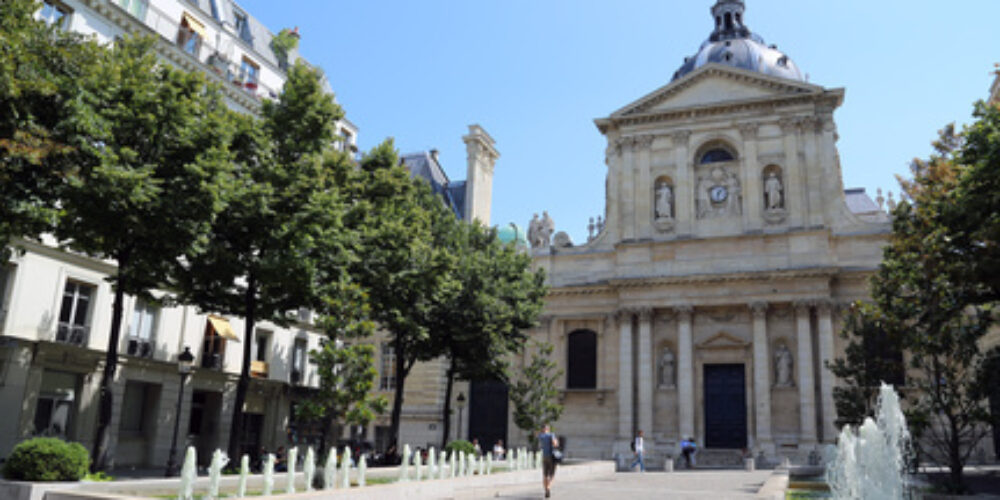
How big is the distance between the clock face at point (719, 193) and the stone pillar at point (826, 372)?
7974 mm

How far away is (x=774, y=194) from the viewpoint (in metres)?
39.2

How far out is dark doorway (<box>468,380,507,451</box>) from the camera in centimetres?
4234

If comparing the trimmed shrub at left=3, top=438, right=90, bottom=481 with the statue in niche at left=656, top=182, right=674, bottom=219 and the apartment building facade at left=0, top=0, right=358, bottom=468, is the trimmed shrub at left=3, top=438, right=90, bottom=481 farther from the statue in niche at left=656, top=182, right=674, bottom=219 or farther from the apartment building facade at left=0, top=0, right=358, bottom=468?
the statue in niche at left=656, top=182, right=674, bottom=219

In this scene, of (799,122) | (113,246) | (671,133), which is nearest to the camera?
(113,246)

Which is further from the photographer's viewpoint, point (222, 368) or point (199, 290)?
point (222, 368)

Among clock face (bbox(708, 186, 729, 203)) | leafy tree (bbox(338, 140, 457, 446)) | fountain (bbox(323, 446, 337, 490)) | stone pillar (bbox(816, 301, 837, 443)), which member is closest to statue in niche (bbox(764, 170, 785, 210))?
clock face (bbox(708, 186, 729, 203))

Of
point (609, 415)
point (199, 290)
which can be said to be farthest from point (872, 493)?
point (609, 415)

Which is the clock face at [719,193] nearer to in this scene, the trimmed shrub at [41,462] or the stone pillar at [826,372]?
Answer: the stone pillar at [826,372]

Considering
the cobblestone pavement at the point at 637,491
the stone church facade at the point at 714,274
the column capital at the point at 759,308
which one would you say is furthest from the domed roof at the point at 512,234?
the cobblestone pavement at the point at 637,491

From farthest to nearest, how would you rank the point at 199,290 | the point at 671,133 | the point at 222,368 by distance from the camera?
the point at 671,133, the point at 222,368, the point at 199,290

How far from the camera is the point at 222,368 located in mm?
30266

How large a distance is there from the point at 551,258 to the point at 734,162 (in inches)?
457

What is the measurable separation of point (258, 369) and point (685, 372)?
21.0 m

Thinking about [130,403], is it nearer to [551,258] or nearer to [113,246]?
[113,246]
